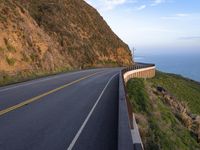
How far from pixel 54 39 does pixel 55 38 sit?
0.85 m

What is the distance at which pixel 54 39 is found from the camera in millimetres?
69000

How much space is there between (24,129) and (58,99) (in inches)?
306

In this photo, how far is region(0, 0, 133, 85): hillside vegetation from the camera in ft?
133

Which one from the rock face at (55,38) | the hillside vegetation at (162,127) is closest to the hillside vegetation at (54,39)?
the rock face at (55,38)

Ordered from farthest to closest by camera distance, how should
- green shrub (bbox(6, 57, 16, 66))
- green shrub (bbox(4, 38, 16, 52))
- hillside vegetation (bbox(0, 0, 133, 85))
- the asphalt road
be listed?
hillside vegetation (bbox(0, 0, 133, 85)), green shrub (bbox(4, 38, 16, 52)), green shrub (bbox(6, 57, 16, 66)), the asphalt road

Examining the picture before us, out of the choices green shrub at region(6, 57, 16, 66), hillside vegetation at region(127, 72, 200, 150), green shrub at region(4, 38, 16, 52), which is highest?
green shrub at region(4, 38, 16, 52)

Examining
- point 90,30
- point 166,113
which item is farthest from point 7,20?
point 90,30

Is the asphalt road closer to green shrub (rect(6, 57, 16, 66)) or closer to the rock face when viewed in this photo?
green shrub (rect(6, 57, 16, 66))

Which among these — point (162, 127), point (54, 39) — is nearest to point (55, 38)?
point (54, 39)

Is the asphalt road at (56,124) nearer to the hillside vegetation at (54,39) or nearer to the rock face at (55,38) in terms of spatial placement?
the hillside vegetation at (54,39)

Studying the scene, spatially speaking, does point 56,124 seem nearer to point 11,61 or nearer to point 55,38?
point 11,61

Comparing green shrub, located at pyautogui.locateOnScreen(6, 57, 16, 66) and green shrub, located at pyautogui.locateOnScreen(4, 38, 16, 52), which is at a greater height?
green shrub, located at pyautogui.locateOnScreen(4, 38, 16, 52)

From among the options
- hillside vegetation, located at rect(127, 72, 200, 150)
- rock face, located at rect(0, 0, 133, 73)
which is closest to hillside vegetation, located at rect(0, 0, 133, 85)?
rock face, located at rect(0, 0, 133, 73)

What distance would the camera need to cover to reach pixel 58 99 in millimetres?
19062
